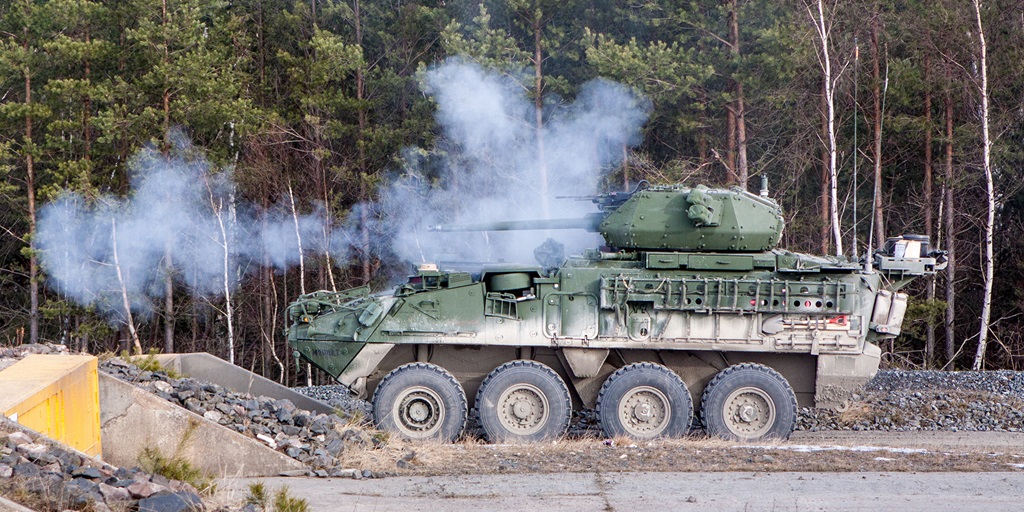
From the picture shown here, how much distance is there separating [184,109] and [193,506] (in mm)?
17900

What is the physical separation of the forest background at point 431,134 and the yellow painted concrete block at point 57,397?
1278 centimetres

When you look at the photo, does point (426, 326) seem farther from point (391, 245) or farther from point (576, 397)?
point (391, 245)

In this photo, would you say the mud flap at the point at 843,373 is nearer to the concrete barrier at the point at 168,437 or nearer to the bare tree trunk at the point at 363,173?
the concrete barrier at the point at 168,437

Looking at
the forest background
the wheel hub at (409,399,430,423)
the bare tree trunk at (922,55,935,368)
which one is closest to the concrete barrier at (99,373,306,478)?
the wheel hub at (409,399,430,423)

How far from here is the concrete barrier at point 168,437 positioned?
10367 mm

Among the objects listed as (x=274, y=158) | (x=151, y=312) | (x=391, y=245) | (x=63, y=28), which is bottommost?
(x=151, y=312)

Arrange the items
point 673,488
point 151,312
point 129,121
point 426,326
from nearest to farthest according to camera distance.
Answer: point 673,488 → point 426,326 → point 129,121 → point 151,312

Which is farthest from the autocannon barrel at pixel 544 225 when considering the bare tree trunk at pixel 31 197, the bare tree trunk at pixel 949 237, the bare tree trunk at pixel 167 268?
the bare tree trunk at pixel 31 197

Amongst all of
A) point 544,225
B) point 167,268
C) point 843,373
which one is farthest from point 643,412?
point 167,268

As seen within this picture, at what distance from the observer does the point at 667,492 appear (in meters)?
9.52

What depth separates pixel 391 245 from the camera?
25891 millimetres

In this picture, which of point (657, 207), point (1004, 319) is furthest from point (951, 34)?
point (657, 207)

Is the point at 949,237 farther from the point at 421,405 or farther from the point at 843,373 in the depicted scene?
the point at 421,405

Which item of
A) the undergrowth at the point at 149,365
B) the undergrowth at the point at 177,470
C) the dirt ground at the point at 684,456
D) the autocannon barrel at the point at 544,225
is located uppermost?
the autocannon barrel at the point at 544,225
